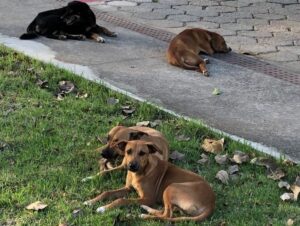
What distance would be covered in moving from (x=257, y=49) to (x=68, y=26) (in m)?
2.39

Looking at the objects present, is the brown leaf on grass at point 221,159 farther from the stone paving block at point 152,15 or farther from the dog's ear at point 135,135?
the stone paving block at point 152,15

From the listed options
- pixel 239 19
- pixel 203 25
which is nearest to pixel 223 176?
pixel 203 25

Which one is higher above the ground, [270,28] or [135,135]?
[135,135]

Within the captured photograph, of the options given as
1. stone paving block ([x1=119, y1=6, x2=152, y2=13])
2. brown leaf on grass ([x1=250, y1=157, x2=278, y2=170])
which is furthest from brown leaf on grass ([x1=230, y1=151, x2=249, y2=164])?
stone paving block ([x1=119, y1=6, x2=152, y2=13])

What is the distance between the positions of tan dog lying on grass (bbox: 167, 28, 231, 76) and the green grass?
124 centimetres

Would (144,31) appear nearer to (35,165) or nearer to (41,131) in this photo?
(41,131)

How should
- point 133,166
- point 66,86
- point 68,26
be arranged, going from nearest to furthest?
point 133,166 < point 66,86 < point 68,26

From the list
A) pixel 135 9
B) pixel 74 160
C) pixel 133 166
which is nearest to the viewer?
pixel 133 166

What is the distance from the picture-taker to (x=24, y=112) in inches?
233

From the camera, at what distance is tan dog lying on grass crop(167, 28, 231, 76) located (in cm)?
737

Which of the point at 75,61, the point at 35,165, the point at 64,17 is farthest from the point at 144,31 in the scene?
the point at 35,165

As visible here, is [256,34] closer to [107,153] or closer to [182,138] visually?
[182,138]

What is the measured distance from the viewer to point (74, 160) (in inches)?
200

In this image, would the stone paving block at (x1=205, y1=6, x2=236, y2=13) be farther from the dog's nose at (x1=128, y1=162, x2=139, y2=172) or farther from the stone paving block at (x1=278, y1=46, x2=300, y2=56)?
the dog's nose at (x1=128, y1=162, x2=139, y2=172)
